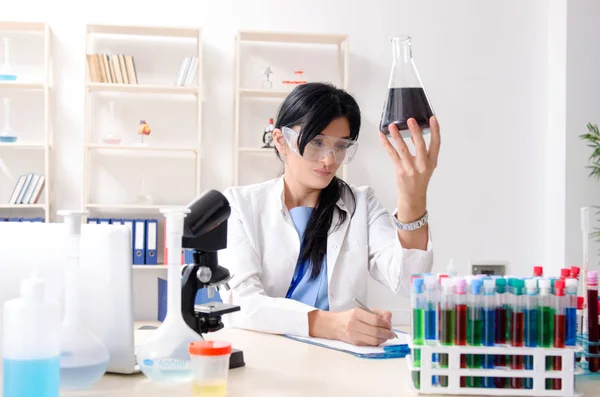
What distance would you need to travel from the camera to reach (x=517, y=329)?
47.1 inches

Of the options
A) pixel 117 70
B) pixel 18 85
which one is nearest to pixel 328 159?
pixel 117 70

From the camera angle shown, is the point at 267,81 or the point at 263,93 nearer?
the point at 263,93

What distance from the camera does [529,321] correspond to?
1.19 m

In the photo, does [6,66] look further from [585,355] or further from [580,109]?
[585,355]

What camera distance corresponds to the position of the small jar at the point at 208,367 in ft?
3.73

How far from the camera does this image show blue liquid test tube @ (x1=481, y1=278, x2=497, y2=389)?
1.19m

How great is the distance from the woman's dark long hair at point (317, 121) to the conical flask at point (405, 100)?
1.60ft

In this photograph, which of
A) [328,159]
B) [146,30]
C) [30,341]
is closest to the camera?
[30,341]

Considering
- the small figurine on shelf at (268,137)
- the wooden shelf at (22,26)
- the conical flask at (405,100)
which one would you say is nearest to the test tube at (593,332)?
the conical flask at (405,100)

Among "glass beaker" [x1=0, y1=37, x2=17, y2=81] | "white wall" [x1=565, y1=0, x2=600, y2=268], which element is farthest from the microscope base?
"white wall" [x1=565, y1=0, x2=600, y2=268]

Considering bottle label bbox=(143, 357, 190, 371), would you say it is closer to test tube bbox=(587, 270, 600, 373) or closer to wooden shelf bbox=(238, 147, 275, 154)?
test tube bbox=(587, 270, 600, 373)

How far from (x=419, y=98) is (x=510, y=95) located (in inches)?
136

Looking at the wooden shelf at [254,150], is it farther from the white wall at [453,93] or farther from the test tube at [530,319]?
the test tube at [530,319]

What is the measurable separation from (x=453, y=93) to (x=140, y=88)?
6.79 ft
